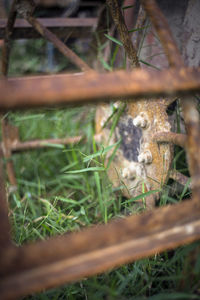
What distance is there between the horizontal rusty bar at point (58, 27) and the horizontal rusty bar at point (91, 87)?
1.45m

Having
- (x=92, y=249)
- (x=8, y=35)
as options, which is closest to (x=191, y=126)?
(x=92, y=249)

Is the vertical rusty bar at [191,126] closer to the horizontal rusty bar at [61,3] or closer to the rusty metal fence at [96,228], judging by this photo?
the rusty metal fence at [96,228]

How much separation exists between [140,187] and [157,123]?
37cm

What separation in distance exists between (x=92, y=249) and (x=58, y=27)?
176 centimetres

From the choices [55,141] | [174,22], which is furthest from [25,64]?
[174,22]

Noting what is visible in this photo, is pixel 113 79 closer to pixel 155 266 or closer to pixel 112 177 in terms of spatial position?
pixel 155 266

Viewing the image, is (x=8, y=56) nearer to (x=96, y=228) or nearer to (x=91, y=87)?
(x=91, y=87)

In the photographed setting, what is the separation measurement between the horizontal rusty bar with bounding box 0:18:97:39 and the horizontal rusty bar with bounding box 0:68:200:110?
4.75 feet

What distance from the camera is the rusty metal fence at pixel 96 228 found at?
578mm

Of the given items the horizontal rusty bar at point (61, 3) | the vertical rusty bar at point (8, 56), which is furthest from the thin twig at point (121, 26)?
the horizontal rusty bar at point (61, 3)

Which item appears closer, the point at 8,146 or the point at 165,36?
the point at 165,36

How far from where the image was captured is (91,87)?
23.5 inches

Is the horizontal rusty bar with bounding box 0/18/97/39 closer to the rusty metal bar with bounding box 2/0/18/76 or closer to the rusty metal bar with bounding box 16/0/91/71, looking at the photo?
the rusty metal bar with bounding box 2/0/18/76

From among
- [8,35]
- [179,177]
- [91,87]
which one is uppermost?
[8,35]
